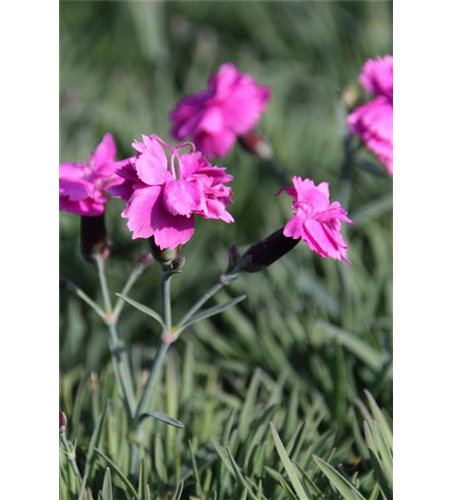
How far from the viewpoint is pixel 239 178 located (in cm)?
165

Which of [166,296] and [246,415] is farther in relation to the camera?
[246,415]

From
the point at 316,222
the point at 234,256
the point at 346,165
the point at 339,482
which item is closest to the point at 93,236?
the point at 234,256

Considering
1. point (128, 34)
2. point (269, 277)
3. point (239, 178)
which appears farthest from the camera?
point (128, 34)

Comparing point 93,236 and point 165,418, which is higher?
point 93,236

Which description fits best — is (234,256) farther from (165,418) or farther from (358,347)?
(358,347)

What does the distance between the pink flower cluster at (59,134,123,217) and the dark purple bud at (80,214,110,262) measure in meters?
0.02

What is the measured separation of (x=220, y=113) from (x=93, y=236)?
380 millimetres

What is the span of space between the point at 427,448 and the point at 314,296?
0.65 metres

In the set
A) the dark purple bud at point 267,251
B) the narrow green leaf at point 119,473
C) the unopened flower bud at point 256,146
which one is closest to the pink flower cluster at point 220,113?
the unopened flower bud at point 256,146

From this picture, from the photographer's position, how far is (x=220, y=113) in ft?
3.64

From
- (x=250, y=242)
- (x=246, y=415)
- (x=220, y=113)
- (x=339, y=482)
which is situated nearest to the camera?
(x=339, y=482)

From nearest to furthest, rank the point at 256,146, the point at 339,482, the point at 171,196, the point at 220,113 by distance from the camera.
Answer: the point at 171,196
the point at 339,482
the point at 220,113
the point at 256,146
